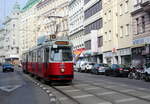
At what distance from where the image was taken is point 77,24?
8031 centimetres

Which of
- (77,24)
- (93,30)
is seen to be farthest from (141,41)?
(77,24)

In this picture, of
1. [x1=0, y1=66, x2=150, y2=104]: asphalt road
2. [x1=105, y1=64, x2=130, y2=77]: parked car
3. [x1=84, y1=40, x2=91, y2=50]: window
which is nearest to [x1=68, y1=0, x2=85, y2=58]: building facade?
[x1=84, y1=40, x2=91, y2=50]: window

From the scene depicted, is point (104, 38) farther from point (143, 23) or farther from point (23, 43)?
point (23, 43)

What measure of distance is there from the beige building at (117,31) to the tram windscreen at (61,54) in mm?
23289

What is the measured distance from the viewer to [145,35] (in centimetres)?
4094

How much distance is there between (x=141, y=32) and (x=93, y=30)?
21484mm

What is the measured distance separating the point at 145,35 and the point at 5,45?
125195mm

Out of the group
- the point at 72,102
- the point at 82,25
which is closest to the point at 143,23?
the point at 72,102

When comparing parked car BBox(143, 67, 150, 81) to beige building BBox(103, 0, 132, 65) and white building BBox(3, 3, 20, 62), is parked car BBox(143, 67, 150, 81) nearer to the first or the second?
beige building BBox(103, 0, 132, 65)

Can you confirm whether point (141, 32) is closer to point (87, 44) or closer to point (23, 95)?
point (23, 95)

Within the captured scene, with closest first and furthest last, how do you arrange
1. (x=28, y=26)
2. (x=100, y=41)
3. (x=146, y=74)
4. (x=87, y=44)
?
1. (x=146, y=74)
2. (x=100, y=41)
3. (x=87, y=44)
4. (x=28, y=26)

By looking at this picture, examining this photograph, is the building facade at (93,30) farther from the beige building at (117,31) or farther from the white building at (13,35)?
the white building at (13,35)

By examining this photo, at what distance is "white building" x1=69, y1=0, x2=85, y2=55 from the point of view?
7638 cm

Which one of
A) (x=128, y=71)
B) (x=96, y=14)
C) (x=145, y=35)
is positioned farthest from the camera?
(x=96, y=14)
